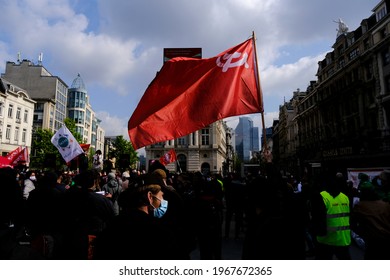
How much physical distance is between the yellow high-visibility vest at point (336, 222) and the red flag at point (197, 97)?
8.27ft

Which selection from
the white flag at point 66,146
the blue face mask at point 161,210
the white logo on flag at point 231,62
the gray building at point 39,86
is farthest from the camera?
the gray building at point 39,86

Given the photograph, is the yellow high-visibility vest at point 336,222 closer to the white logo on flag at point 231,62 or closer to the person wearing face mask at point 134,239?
the person wearing face mask at point 134,239

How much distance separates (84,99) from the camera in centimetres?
8269

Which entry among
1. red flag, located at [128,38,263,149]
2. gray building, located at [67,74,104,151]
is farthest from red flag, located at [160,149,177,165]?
gray building, located at [67,74,104,151]

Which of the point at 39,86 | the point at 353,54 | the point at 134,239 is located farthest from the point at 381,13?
the point at 39,86

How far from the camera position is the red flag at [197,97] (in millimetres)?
6730

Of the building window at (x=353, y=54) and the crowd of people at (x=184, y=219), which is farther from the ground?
the building window at (x=353, y=54)

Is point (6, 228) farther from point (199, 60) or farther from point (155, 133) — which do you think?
point (199, 60)

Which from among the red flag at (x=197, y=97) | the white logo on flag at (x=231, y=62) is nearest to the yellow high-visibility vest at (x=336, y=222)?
the red flag at (x=197, y=97)

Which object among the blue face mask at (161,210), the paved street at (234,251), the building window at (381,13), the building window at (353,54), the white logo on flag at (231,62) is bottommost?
the paved street at (234,251)

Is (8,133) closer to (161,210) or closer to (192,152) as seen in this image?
(192,152)

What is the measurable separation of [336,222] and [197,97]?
4135 mm

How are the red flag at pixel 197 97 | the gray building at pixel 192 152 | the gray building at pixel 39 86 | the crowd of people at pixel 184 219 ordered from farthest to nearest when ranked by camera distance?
the gray building at pixel 192 152, the gray building at pixel 39 86, the red flag at pixel 197 97, the crowd of people at pixel 184 219

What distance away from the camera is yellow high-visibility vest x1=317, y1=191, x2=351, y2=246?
477 cm
